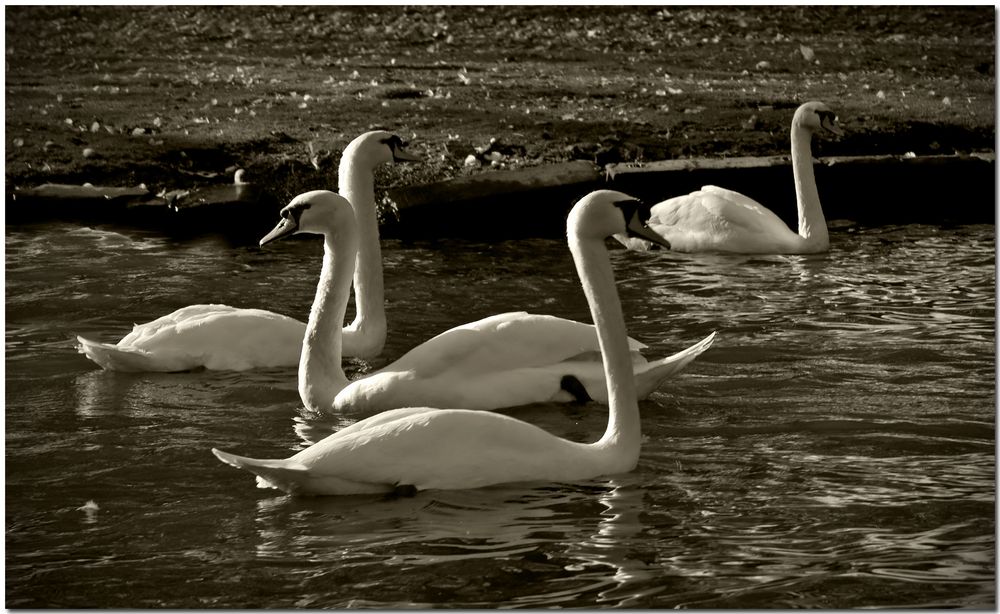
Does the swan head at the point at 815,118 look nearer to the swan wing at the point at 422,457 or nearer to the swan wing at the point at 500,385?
the swan wing at the point at 500,385

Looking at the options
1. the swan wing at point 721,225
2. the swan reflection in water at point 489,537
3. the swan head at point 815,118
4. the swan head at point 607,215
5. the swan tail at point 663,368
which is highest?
the swan head at point 815,118

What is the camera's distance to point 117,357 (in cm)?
721

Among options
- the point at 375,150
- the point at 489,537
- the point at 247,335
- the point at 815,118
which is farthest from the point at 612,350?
the point at 815,118

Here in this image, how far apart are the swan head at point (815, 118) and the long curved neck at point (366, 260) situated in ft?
13.0

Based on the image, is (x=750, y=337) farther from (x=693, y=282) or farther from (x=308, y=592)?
(x=308, y=592)

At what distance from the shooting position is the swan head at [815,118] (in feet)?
34.5

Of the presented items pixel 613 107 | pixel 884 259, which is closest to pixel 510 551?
pixel 884 259

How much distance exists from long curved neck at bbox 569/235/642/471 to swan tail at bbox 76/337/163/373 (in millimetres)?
2668

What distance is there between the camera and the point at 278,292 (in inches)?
360

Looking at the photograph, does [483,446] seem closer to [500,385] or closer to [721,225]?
[500,385]

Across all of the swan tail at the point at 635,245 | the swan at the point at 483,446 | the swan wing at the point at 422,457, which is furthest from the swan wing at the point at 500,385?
the swan tail at the point at 635,245

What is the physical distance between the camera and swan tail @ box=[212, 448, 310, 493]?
4938mm

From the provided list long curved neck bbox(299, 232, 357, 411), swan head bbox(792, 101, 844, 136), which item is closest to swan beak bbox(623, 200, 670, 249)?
long curved neck bbox(299, 232, 357, 411)

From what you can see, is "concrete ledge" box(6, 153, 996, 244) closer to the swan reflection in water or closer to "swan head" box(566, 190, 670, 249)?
"swan head" box(566, 190, 670, 249)
